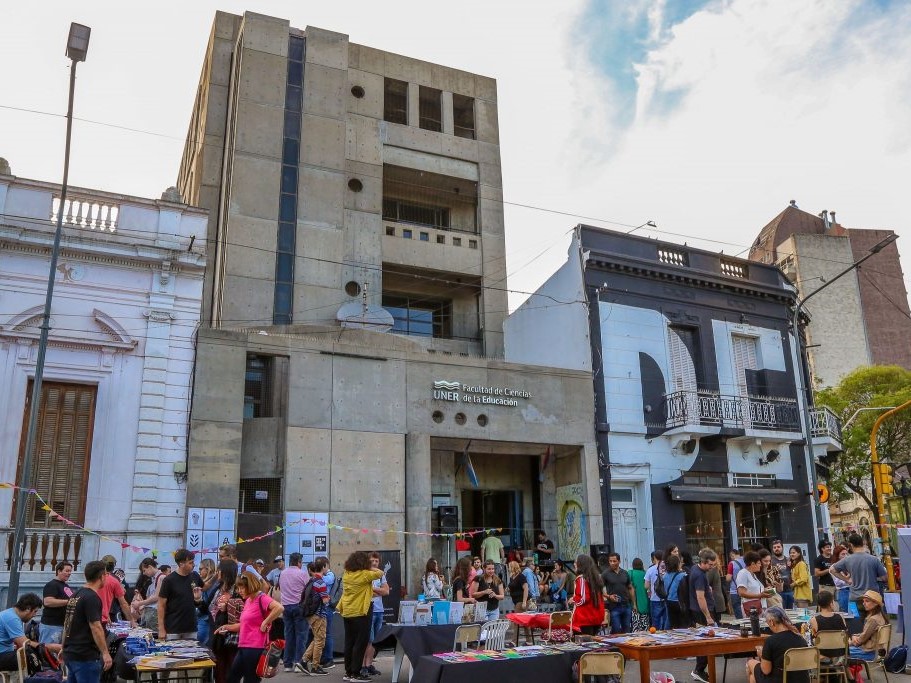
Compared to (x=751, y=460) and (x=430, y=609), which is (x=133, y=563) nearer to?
(x=430, y=609)

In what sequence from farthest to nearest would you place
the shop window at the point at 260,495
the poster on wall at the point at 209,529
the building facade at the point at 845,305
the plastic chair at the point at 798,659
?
the building facade at the point at 845,305
the shop window at the point at 260,495
the poster on wall at the point at 209,529
the plastic chair at the point at 798,659

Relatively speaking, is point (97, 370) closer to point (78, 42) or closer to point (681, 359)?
point (78, 42)

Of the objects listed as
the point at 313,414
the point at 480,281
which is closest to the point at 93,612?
the point at 313,414

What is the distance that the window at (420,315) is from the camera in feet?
108

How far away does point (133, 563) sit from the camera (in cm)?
1675

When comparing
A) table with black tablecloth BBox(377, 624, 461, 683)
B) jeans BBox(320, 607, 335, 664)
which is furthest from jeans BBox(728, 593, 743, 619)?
jeans BBox(320, 607, 335, 664)

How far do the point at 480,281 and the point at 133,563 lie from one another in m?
18.8

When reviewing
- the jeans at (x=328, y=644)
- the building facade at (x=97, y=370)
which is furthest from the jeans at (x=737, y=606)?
the building facade at (x=97, y=370)

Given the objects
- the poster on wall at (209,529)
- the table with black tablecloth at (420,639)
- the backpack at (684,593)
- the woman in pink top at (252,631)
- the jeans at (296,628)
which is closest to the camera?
the woman in pink top at (252,631)

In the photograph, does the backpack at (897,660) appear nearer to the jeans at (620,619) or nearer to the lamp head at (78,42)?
the jeans at (620,619)

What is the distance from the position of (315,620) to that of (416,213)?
24195 millimetres

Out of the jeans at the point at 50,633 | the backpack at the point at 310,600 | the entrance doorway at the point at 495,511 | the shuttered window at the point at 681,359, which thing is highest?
the shuttered window at the point at 681,359

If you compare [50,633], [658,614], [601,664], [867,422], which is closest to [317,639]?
[50,633]

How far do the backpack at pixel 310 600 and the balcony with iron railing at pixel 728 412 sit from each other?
13.7 metres
